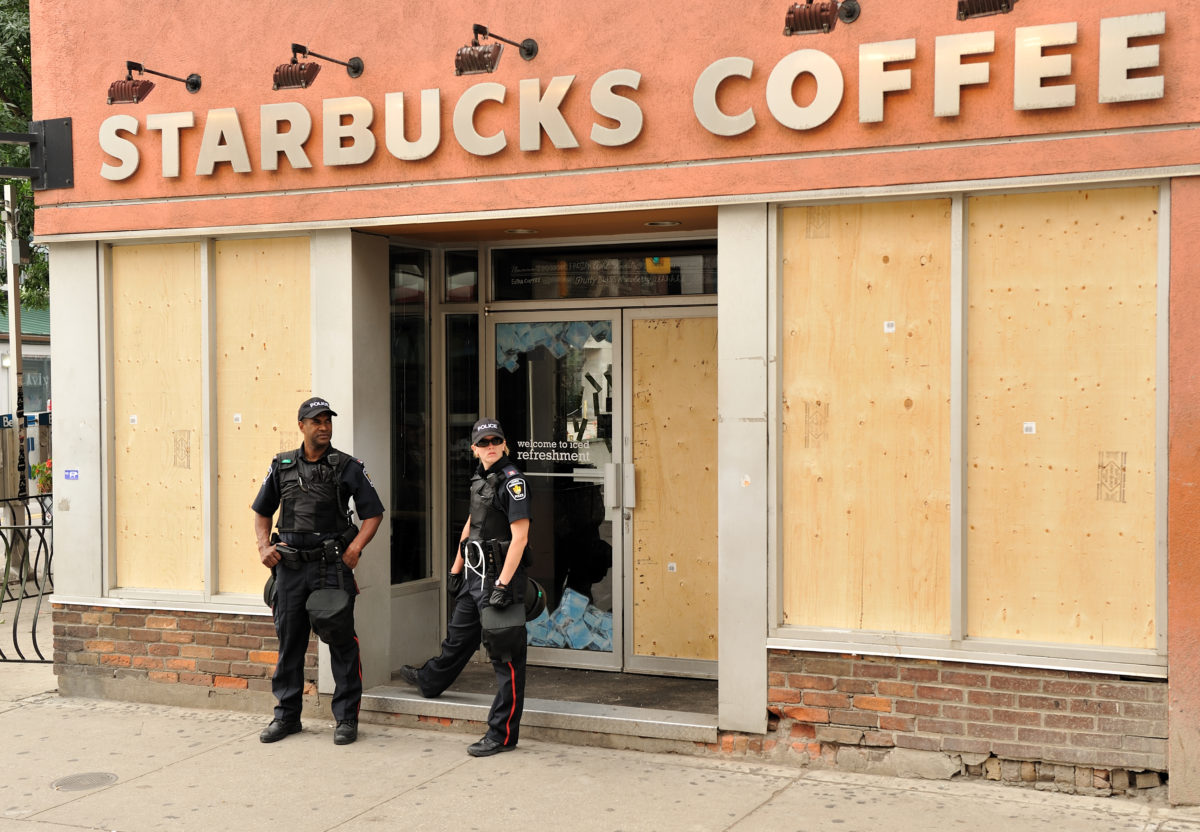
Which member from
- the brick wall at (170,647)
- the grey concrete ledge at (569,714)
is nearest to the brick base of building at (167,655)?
the brick wall at (170,647)

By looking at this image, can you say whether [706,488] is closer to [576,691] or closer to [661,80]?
[576,691]

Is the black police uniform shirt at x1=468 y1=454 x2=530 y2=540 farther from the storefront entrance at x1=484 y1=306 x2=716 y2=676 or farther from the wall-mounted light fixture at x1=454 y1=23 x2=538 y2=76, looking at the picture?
the wall-mounted light fixture at x1=454 y1=23 x2=538 y2=76

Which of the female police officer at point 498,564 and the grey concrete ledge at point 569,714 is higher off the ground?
the female police officer at point 498,564

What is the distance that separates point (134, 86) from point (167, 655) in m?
3.74

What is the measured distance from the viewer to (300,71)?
781cm

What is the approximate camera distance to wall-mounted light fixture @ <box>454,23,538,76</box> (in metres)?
7.26

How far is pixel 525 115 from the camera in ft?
23.7

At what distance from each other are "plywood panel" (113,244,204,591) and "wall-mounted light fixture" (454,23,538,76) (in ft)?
7.38

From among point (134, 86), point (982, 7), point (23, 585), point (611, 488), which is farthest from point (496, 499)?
point (23, 585)

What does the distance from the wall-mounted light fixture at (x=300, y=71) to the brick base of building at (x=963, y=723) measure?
4297 mm

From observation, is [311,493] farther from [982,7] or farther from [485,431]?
[982,7]

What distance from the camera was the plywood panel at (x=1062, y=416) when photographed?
20.1 feet

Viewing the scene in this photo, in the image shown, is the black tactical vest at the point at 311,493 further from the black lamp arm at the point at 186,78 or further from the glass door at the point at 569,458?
the black lamp arm at the point at 186,78

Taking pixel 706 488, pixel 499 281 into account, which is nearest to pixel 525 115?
pixel 499 281
